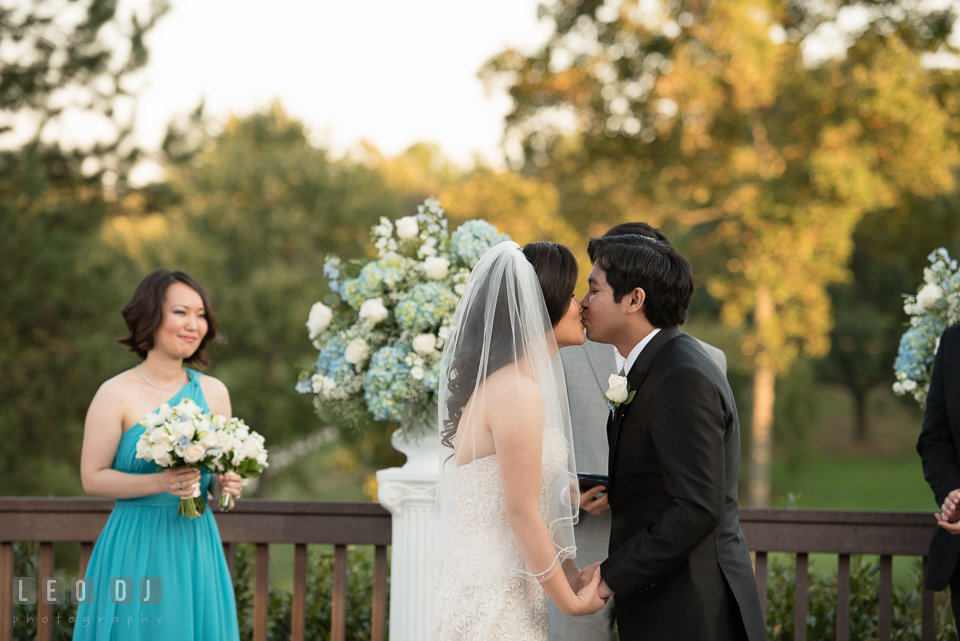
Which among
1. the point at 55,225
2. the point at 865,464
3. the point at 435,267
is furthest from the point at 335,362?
the point at 865,464

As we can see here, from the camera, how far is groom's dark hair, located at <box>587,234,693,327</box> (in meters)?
2.32

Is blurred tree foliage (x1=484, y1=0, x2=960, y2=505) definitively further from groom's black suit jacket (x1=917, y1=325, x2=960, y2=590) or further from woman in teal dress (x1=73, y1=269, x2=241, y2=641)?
woman in teal dress (x1=73, y1=269, x2=241, y2=641)

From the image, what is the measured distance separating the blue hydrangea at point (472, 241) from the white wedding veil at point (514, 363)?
82cm

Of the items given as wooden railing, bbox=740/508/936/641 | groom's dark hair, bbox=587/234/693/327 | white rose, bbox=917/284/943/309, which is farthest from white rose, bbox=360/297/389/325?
white rose, bbox=917/284/943/309

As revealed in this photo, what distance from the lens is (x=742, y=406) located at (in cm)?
1842

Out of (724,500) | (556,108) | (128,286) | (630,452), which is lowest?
(724,500)

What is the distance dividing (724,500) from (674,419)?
0.91ft

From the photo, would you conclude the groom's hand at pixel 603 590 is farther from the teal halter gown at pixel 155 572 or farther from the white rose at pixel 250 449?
the teal halter gown at pixel 155 572

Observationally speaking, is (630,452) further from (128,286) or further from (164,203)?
(128,286)

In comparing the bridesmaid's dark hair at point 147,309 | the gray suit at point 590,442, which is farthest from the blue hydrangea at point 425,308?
the bridesmaid's dark hair at point 147,309

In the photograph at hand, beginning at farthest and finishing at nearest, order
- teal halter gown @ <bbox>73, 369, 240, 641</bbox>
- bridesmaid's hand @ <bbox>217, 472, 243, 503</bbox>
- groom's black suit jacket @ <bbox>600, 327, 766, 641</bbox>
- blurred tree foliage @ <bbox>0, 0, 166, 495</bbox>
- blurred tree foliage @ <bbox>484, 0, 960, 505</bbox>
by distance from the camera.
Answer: blurred tree foliage @ <bbox>484, 0, 960, 505</bbox>, blurred tree foliage @ <bbox>0, 0, 166, 495</bbox>, bridesmaid's hand @ <bbox>217, 472, 243, 503</bbox>, teal halter gown @ <bbox>73, 369, 240, 641</bbox>, groom's black suit jacket @ <bbox>600, 327, 766, 641</bbox>

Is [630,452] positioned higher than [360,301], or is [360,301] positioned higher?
[360,301]

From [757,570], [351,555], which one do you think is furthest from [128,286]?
[757,570]

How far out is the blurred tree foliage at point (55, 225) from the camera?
10.3 metres
